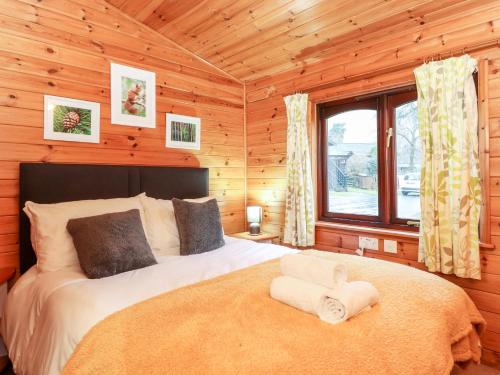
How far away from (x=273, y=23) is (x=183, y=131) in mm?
1276

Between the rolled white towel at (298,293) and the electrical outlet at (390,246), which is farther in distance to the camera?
the electrical outlet at (390,246)

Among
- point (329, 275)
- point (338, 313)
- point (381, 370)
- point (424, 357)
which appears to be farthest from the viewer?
point (329, 275)

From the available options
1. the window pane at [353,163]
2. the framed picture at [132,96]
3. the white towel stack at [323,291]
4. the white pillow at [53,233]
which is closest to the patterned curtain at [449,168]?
the window pane at [353,163]

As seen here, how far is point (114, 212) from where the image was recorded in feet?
6.97

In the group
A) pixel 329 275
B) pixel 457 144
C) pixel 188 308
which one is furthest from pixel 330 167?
pixel 188 308

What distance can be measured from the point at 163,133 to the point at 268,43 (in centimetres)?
127

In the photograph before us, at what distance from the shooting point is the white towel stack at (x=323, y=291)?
3.91 feet

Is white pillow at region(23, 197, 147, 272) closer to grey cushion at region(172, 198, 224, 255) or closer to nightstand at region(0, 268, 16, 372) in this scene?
nightstand at region(0, 268, 16, 372)

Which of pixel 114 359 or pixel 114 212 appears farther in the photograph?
pixel 114 212

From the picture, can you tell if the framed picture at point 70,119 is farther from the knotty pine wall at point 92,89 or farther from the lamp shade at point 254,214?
the lamp shade at point 254,214

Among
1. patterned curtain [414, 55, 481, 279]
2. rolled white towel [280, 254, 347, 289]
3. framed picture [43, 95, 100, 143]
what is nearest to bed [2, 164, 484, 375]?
rolled white towel [280, 254, 347, 289]

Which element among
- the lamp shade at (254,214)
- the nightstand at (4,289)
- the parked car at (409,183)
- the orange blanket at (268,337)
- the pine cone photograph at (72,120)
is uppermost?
the pine cone photograph at (72,120)

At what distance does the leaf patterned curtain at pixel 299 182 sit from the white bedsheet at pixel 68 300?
1070 mm

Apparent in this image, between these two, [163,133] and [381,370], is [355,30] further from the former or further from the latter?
[381,370]
